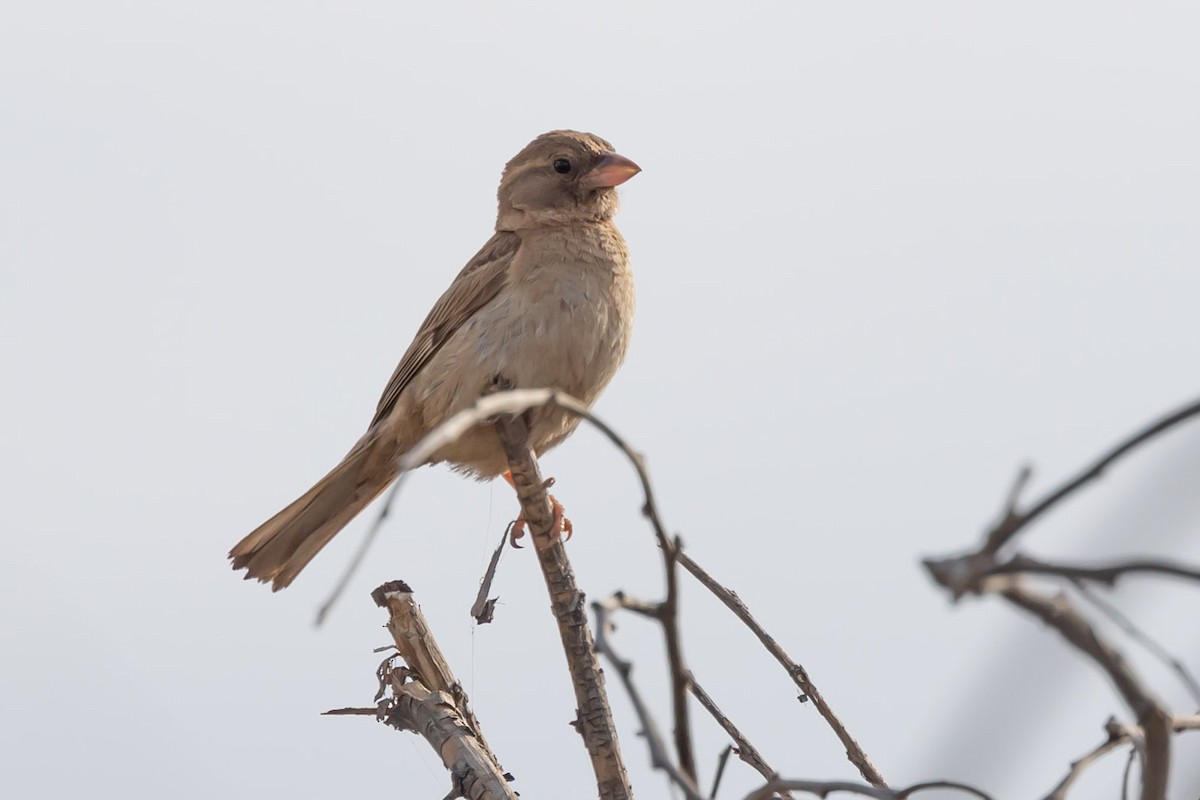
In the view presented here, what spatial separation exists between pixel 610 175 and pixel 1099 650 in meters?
4.56

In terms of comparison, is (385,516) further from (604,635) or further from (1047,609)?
(1047,609)

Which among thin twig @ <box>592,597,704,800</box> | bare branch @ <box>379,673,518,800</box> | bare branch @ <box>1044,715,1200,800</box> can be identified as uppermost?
bare branch @ <box>379,673,518,800</box>

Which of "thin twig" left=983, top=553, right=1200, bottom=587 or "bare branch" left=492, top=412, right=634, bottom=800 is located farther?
"bare branch" left=492, top=412, right=634, bottom=800

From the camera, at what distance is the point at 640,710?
1.54 m

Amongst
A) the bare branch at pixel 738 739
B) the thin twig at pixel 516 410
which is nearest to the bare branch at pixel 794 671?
the bare branch at pixel 738 739

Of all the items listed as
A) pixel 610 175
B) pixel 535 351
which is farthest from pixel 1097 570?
pixel 610 175

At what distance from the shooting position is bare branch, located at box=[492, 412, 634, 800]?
3170 millimetres

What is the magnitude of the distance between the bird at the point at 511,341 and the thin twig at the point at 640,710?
9.85 feet

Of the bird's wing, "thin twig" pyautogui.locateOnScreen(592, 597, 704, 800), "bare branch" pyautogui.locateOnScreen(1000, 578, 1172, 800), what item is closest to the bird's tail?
the bird's wing

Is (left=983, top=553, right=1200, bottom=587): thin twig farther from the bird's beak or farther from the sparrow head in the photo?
the bird's beak

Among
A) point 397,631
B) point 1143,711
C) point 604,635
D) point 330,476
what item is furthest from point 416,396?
point 1143,711

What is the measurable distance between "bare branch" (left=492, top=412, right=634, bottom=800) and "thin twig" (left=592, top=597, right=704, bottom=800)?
1567mm

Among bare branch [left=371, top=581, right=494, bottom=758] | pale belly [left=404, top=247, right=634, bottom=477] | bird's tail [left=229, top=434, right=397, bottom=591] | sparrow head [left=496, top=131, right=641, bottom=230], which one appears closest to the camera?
bare branch [left=371, top=581, right=494, bottom=758]

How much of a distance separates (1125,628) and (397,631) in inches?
123
